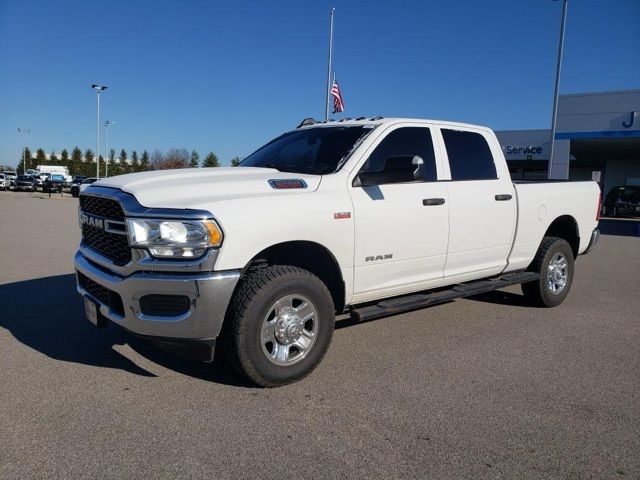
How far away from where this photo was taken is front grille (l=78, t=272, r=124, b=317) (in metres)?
3.54

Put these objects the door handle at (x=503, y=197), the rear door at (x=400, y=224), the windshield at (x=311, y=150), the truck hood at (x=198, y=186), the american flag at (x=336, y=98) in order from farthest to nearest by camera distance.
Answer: the american flag at (x=336, y=98)
the door handle at (x=503, y=197)
the windshield at (x=311, y=150)
the rear door at (x=400, y=224)
the truck hood at (x=198, y=186)

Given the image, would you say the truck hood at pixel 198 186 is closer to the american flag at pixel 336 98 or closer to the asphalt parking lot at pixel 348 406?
the asphalt parking lot at pixel 348 406

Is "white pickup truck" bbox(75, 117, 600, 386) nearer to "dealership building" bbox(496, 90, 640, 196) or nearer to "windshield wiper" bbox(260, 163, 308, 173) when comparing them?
"windshield wiper" bbox(260, 163, 308, 173)

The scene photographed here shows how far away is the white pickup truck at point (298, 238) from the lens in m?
3.30

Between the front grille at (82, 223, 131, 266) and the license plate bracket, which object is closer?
the front grille at (82, 223, 131, 266)

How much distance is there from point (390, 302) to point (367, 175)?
1.11 meters

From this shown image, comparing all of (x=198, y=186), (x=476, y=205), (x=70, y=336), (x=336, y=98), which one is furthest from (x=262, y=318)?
(x=336, y=98)

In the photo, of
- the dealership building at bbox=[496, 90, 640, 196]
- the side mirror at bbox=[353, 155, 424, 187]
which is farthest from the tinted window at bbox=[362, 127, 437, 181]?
the dealership building at bbox=[496, 90, 640, 196]

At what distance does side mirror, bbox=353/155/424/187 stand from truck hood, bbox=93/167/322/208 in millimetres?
391

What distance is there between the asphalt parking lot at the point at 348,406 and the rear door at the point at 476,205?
72cm

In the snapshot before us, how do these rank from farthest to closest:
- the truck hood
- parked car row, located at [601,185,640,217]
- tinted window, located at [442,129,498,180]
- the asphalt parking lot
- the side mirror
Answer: parked car row, located at [601,185,640,217], tinted window, located at [442,129,498,180], the side mirror, the truck hood, the asphalt parking lot

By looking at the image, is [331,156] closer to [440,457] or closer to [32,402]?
[440,457]

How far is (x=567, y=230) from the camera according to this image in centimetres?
666

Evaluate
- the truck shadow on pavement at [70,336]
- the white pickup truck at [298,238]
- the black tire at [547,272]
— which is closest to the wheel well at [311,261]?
the white pickup truck at [298,238]
